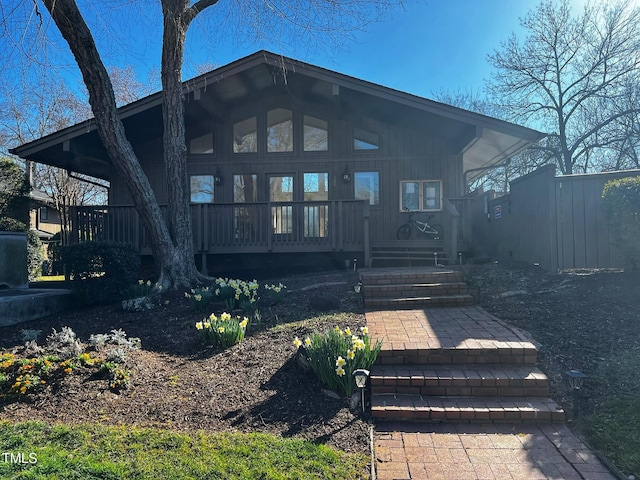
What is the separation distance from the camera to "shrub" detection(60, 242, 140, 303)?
19.7 ft

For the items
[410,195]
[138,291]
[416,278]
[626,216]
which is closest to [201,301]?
[138,291]

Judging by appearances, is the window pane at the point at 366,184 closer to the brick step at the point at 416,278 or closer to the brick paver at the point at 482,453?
the brick step at the point at 416,278

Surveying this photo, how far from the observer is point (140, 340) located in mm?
4449

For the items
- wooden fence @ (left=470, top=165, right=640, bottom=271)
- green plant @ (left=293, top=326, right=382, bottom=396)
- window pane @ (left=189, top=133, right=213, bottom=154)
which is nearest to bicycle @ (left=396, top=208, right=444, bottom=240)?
wooden fence @ (left=470, top=165, right=640, bottom=271)

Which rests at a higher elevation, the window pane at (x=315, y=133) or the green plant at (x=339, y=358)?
the window pane at (x=315, y=133)

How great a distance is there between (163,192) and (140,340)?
22.6ft

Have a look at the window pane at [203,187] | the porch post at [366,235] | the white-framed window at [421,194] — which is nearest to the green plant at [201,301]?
the porch post at [366,235]

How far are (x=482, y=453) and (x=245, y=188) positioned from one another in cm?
905

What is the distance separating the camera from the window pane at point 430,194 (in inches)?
412

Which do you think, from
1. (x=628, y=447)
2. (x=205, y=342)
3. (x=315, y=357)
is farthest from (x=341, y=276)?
(x=628, y=447)

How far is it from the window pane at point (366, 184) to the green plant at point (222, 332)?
22.6 feet

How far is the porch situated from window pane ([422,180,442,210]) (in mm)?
2435

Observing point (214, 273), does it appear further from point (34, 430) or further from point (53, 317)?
point (34, 430)

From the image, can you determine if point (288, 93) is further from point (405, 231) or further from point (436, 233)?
point (436, 233)
